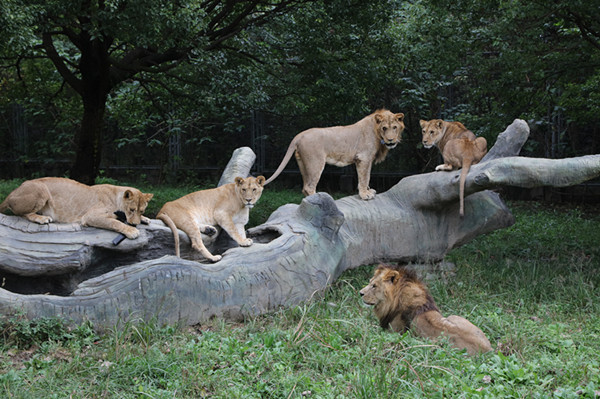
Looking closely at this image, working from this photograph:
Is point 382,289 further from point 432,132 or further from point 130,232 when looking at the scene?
point 432,132

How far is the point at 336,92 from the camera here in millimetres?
10312

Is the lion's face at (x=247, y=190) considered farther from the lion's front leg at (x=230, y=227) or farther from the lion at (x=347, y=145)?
the lion at (x=347, y=145)

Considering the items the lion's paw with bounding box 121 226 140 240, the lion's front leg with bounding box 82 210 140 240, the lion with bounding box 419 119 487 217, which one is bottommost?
the lion's paw with bounding box 121 226 140 240

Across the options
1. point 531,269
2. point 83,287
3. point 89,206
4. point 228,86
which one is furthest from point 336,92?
point 83,287

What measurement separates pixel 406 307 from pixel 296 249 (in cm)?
159

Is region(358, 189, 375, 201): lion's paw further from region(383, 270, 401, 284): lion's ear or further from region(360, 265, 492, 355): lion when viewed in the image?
region(383, 270, 401, 284): lion's ear

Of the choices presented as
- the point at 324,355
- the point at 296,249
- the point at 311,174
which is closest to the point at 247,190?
the point at 296,249

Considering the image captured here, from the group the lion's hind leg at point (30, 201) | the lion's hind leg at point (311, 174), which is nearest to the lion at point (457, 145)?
the lion's hind leg at point (311, 174)

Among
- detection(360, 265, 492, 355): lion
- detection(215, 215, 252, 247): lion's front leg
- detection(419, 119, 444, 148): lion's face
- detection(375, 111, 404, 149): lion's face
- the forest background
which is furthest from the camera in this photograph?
the forest background

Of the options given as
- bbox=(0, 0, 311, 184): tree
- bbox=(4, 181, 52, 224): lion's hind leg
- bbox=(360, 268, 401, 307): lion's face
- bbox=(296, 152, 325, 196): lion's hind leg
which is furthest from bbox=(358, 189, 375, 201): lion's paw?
bbox=(4, 181, 52, 224): lion's hind leg

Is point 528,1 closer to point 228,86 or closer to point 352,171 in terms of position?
point 228,86

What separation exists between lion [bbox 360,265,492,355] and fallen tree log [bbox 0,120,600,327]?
1.17m

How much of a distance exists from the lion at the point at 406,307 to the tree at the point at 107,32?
4643 millimetres

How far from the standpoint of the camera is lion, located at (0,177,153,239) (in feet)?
18.4
